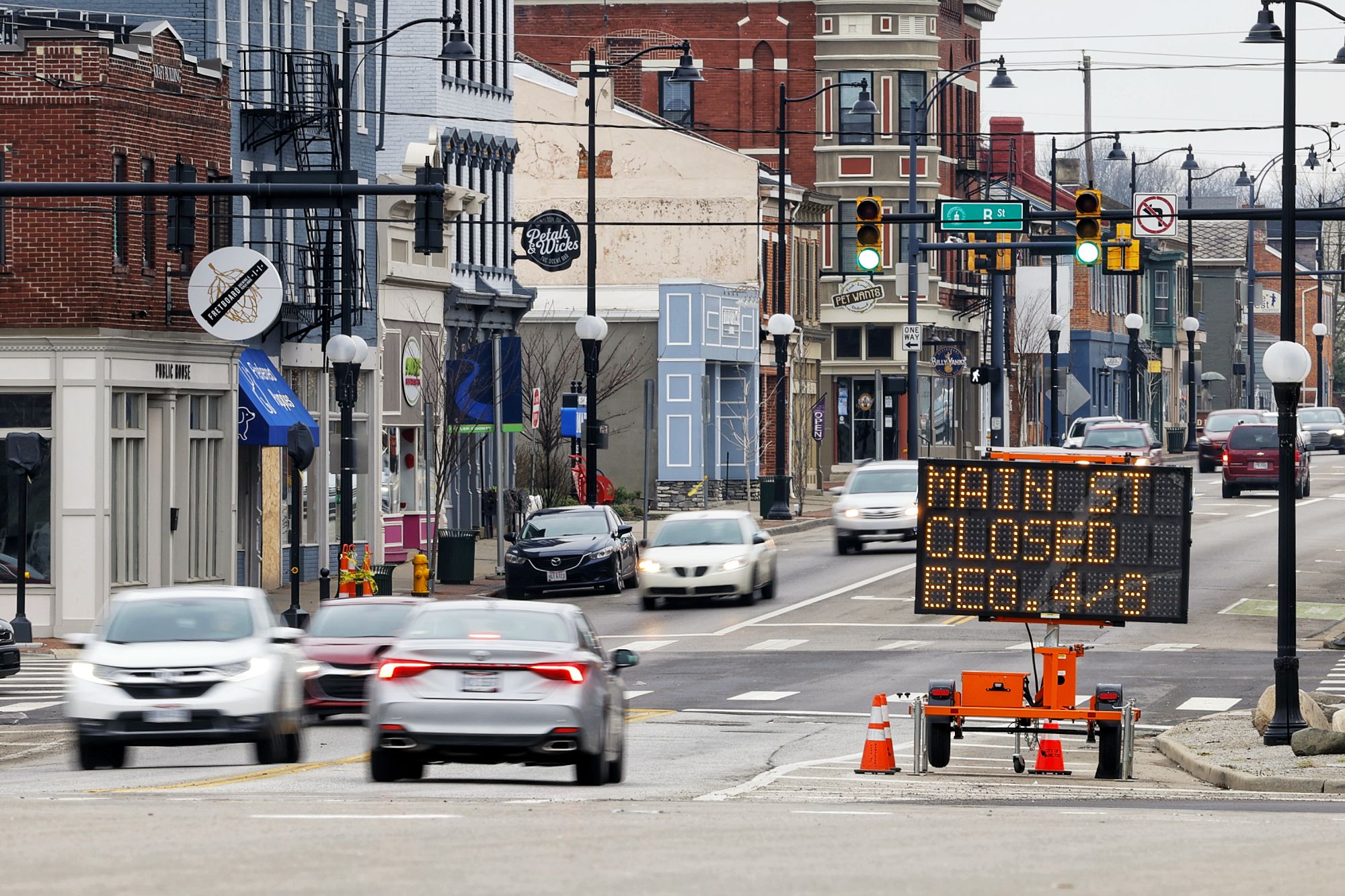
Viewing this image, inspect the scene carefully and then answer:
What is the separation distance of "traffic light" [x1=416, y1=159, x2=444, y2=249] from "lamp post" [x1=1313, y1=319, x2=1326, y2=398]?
84.2 metres

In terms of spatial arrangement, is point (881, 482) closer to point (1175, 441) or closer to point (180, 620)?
point (180, 620)

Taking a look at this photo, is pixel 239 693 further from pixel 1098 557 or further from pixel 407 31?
pixel 407 31

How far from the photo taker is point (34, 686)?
28672 millimetres

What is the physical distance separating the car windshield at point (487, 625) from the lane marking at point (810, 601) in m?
17.2

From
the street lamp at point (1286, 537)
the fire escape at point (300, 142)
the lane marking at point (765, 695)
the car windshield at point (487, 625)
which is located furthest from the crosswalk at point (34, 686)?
the street lamp at point (1286, 537)

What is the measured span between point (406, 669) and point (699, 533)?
69.8ft

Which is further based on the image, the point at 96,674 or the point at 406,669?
the point at 96,674

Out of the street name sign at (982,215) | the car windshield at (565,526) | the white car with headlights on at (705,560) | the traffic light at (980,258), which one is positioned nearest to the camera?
the street name sign at (982,215)

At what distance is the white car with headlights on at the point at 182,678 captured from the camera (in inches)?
740

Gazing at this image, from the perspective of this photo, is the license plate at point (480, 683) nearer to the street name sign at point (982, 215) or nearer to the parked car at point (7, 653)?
the parked car at point (7, 653)

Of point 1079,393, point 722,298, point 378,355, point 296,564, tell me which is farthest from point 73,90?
point 1079,393

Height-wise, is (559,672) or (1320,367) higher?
(1320,367)

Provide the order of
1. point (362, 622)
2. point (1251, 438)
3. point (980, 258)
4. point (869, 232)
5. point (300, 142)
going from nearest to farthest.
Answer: point (362, 622)
point (869, 232)
point (300, 142)
point (1251, 438)
point (980, 258)

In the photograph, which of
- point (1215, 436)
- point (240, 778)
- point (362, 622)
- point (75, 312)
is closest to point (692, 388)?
point (1215, 436)
